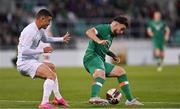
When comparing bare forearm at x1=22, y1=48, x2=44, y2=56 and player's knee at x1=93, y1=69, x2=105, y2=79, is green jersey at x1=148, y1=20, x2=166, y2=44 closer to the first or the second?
player's knee at x1=93, y1=69, x2=105, y2=79

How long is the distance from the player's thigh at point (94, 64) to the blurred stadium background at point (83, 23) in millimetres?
22844

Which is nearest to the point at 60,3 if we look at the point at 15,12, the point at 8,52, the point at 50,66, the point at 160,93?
the point at 15,12

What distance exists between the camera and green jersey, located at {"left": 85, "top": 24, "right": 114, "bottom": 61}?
53.6ft

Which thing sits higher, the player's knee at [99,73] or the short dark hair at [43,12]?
the short dark hair at [43,12]

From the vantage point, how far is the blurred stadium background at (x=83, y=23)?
4009 cm

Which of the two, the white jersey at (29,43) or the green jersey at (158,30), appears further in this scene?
the green jersey at (158,30)

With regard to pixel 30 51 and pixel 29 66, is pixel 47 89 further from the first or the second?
pixel 30 51

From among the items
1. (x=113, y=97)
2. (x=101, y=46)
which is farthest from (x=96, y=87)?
(x=101, y=46)

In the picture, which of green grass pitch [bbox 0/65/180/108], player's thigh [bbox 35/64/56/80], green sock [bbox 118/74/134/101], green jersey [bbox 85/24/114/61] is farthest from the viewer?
green grass pitch [bbox 0/65/180/108]

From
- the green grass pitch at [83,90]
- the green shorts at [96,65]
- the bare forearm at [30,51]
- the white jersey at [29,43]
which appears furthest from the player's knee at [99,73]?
the bare forearm at [30,51]

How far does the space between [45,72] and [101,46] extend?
1757mm

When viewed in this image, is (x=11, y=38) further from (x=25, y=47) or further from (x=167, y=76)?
(x=25, y=47)

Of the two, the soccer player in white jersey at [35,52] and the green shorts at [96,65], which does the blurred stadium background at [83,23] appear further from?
the soccer player in white jersey at [35,52]

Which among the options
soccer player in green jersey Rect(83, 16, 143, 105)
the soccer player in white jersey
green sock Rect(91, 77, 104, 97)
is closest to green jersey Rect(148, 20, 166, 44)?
soccer player in green jersey Rect(83, 16, 143, 105)
